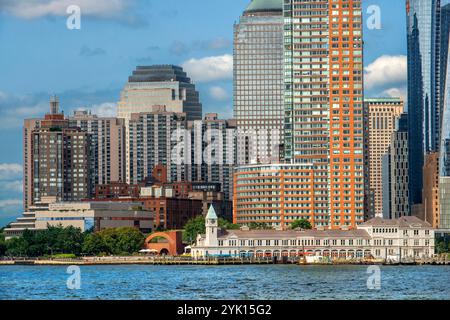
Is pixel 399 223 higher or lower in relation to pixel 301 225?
higher

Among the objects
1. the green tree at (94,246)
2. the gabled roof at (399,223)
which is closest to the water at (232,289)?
the gabled roof at (399,223)

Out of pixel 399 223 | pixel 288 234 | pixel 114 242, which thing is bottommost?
pixel 114 242

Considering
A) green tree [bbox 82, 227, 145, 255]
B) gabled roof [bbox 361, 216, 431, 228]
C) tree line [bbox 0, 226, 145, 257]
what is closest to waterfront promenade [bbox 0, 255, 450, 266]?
green tree [bbox 82, 227, 145, 255]

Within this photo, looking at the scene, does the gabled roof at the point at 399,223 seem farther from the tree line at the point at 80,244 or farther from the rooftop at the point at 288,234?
the tree line at the point at 80,244

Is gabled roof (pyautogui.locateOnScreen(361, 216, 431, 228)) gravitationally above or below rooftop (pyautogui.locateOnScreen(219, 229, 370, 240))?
above

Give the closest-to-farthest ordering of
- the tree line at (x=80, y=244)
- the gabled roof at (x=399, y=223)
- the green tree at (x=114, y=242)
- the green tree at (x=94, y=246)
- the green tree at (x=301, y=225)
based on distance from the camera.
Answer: the gabled roof at (x=399, y=223) → the green tree at (x=94, y=246) → the green tree at (x=114, y=242) → the tree line at (x=80, y=244) → the green tree at (x=301, y=225)

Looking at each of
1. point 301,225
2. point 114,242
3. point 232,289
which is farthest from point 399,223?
point 232,289

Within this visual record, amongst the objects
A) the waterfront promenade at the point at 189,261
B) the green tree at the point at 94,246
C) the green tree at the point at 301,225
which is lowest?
the waterfront promenade at the point at 189,261

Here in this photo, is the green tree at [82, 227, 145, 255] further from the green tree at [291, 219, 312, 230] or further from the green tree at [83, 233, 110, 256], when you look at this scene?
the green tree at [291, 219, 312, 230]

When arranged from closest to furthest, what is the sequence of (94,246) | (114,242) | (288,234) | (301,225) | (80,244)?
(288,234) < (94,246) < (114,242) < (80,244) < (301,225)

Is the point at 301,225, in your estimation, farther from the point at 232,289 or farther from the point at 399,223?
the point at 232,289

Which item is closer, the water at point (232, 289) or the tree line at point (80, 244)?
the water at point (232, 289)
